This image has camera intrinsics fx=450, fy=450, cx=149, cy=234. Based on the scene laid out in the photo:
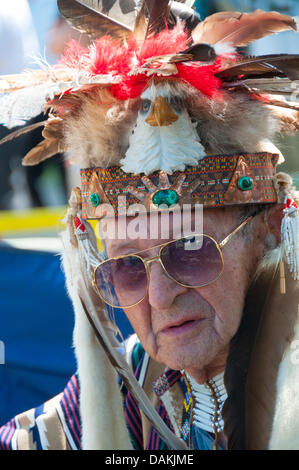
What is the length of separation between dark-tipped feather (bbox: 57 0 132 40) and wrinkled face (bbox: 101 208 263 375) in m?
0.68

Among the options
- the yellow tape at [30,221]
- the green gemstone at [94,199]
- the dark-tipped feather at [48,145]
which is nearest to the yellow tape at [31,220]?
the yellow tape at [30,221]

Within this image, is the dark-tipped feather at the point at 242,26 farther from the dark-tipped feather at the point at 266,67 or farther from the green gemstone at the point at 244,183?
the green gemstone at the point at 244,183

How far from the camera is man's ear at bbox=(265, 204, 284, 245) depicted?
4.93 ft

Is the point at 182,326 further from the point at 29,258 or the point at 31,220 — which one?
the point at 31,220

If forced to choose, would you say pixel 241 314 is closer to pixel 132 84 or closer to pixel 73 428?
pixel 132 84

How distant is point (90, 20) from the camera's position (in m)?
1.52

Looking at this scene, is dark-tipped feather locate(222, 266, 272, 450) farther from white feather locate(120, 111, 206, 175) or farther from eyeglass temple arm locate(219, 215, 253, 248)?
white feather locate(120, 111, 206, 175)

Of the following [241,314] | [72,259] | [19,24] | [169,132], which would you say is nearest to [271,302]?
[241,314]

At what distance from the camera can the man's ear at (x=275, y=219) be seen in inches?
59.2

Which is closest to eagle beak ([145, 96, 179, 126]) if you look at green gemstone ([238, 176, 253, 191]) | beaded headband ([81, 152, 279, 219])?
beaded headband ([81, 152, 279, 219])

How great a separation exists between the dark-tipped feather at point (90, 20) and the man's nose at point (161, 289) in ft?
2.60

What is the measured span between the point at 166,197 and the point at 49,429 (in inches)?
47.6

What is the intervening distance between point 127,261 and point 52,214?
98.8 inches

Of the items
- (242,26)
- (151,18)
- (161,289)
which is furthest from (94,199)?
(242,26)
